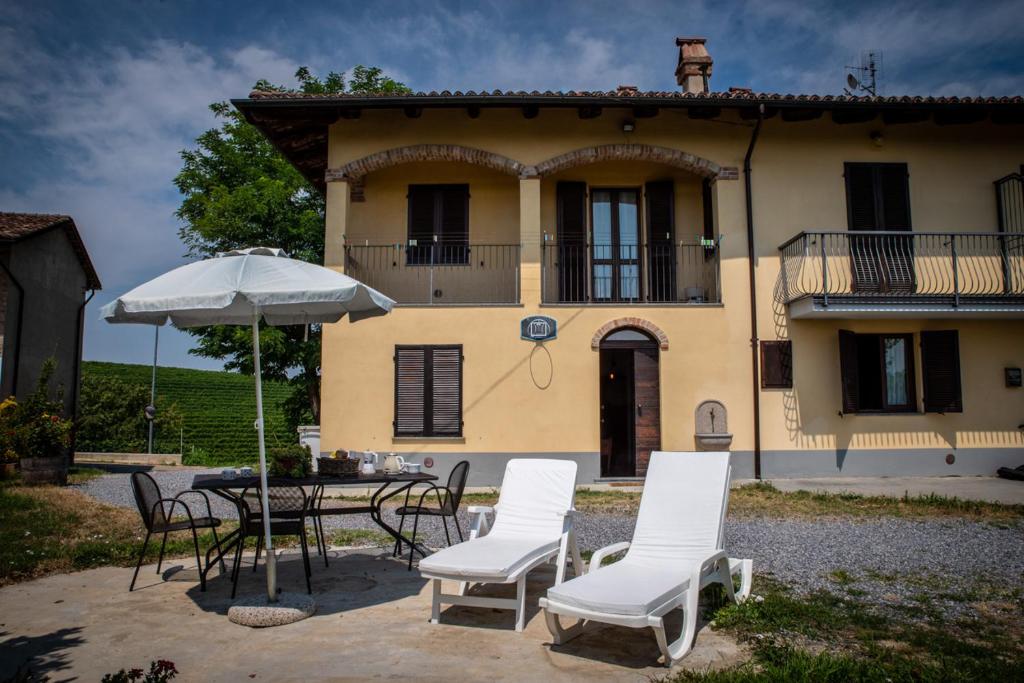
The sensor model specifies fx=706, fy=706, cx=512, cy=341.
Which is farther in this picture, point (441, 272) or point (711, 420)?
point (441, 272)

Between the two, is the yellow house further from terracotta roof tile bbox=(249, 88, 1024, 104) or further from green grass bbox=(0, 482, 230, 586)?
green grass bbox=(0, 482, 230, 586)

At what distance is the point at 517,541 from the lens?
4836 mm

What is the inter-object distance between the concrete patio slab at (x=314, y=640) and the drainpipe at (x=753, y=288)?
7573mm

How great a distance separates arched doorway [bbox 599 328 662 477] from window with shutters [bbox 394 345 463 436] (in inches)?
98.7

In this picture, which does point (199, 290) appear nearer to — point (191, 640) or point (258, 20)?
point (191, 640)

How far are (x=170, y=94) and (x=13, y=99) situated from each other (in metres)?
2.29

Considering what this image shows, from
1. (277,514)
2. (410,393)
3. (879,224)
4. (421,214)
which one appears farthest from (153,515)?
(879,224)

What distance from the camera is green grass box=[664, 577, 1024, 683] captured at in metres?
3.18

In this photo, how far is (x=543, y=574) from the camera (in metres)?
5.36

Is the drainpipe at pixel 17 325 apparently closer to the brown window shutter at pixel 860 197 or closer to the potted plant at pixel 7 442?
the potted plant at pixel 7 442

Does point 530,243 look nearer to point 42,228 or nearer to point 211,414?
point 42,228

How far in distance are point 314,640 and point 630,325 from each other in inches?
344

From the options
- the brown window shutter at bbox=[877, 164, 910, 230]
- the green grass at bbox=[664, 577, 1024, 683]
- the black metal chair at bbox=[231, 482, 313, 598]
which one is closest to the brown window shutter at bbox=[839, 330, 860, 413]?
the brown window shutter at bbox=[877, 164, 910, 230]

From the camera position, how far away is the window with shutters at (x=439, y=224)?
12.8 m
